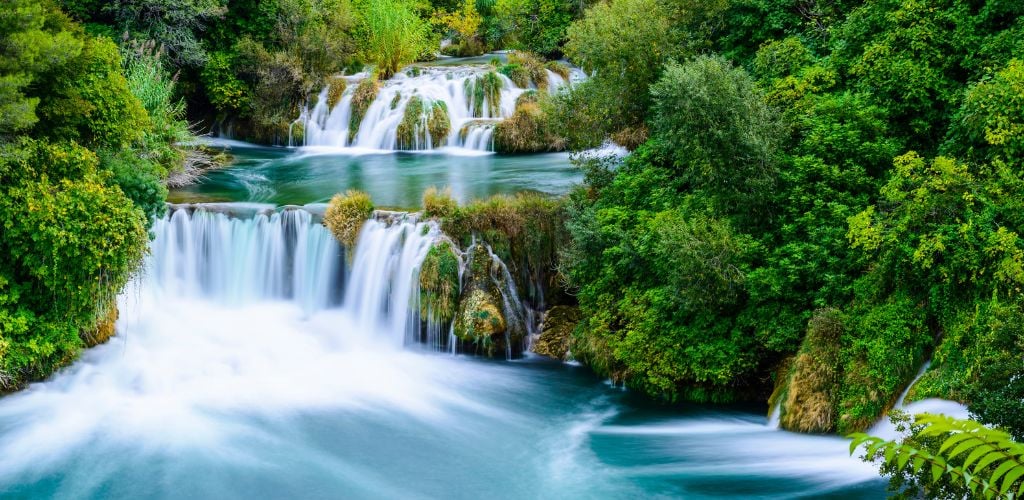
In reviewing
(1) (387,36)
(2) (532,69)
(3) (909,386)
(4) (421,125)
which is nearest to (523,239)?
(3) (909,386)

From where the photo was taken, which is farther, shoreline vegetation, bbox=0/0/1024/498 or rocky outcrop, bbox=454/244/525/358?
rocky outcrop, bbox=454/244/525/358

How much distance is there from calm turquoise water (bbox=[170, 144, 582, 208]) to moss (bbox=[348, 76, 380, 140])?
136 cm

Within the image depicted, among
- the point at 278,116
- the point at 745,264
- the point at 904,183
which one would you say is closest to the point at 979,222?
the point at 904,183

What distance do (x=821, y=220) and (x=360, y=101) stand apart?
736 inches

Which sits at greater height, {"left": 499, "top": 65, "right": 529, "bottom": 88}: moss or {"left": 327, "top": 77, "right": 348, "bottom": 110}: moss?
{"left": 499, "top": 65, "right": 529, "bottom": 88}: moss

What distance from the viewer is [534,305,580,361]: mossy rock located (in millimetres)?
14914

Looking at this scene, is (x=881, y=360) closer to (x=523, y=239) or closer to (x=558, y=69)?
(x=523, y=239)

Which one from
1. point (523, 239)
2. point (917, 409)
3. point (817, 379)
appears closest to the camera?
point (917, 409)

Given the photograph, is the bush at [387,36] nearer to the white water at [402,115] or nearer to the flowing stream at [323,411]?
the white water at [402,115]

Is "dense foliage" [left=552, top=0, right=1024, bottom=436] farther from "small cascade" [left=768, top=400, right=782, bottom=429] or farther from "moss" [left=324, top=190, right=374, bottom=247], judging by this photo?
"moss" [left=324, top=190, right=374, bottom=247]

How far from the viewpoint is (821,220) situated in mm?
12188

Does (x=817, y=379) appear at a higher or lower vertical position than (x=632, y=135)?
lower

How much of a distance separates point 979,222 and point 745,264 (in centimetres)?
321

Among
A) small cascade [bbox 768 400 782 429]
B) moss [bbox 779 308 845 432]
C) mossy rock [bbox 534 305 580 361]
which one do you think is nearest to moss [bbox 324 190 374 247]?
mossy rock [bbox 534 305 580 361]
